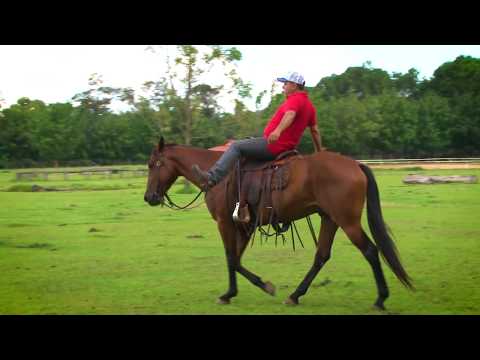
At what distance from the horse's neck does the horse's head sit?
0.27 ft

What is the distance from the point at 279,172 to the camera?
23.1 ft

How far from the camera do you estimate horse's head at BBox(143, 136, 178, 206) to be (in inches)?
310

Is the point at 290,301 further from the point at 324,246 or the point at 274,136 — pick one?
the point at 274,136

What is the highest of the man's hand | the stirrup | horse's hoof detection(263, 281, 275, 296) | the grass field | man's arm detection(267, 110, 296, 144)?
man's arm detection(267, 110, 296, 144)

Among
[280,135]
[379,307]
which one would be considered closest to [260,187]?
[280,135]

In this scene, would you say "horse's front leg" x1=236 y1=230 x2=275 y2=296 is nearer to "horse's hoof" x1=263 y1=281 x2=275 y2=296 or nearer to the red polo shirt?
"horse's hoof" x1=263 y1=281 x2=275 y2=296

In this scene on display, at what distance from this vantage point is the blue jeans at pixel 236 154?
7.19 m

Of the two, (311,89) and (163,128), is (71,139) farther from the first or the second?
(311,89)

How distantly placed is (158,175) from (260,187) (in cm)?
154

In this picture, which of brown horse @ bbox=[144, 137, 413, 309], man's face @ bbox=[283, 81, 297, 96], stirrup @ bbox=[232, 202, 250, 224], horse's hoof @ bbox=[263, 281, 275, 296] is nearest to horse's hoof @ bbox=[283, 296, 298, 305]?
brown horse @ bbox=[144, 137, 413, 309]

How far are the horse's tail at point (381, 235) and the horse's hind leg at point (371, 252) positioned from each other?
0.17 meters

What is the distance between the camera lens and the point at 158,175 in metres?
7.89

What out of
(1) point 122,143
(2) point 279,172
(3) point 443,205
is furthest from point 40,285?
(1) point 122,143

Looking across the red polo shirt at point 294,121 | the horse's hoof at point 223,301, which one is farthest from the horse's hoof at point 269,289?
the red polo shirt at point 294,121
